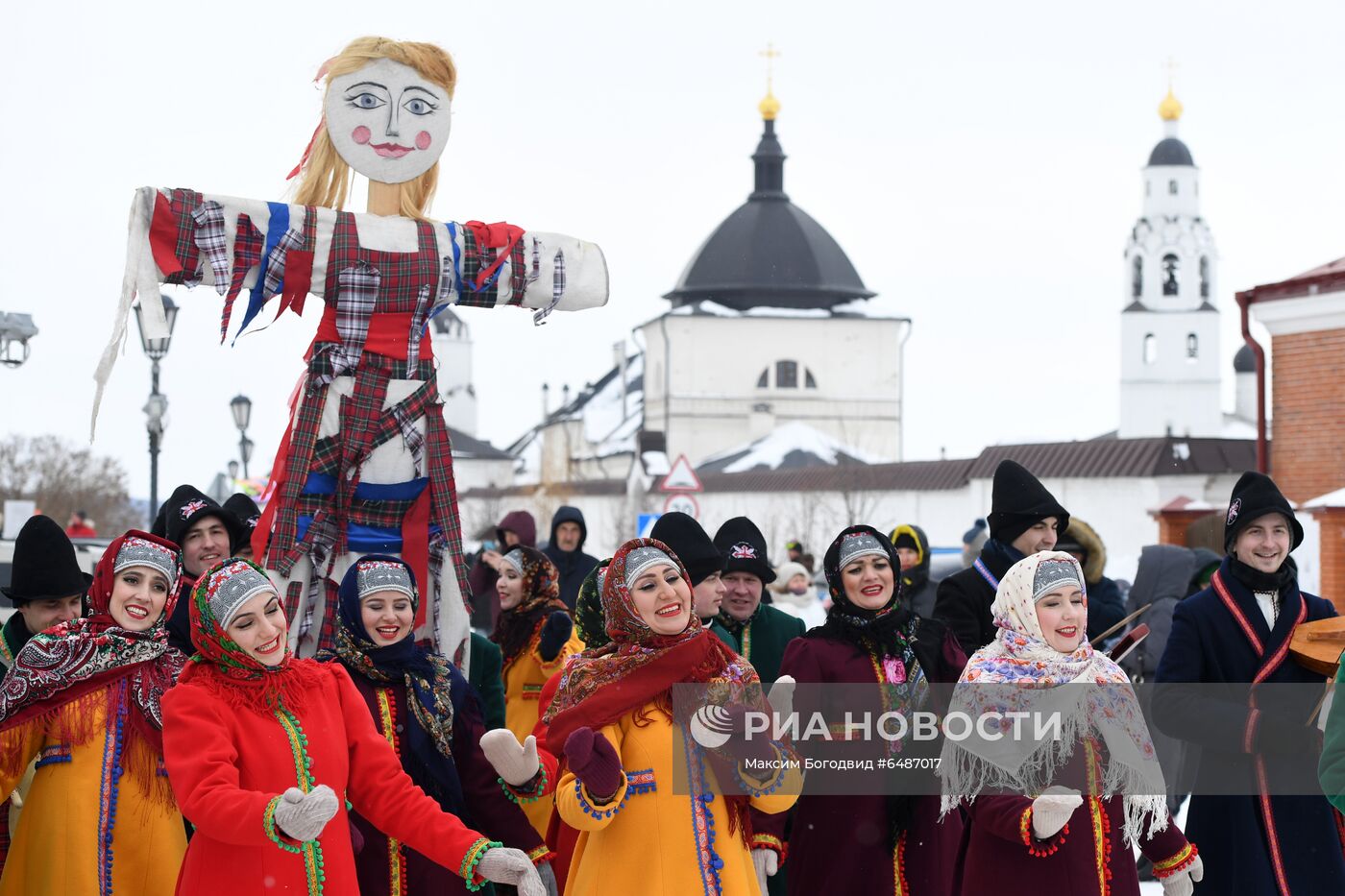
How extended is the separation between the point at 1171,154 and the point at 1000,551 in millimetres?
65021

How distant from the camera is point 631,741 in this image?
477 centimetres

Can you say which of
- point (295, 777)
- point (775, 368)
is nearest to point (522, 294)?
point (295, 777)

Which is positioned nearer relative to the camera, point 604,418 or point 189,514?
point 189,514

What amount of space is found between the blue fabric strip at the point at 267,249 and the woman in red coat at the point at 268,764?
6.20 feet

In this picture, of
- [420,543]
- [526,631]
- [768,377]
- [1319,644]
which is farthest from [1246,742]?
[768,377]

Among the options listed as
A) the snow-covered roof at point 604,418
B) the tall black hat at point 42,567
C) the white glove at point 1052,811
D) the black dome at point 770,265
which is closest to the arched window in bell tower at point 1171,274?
the black dome at point 770,265

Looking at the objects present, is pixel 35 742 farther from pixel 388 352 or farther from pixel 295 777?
pixel 388 352

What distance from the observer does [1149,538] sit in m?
23.7

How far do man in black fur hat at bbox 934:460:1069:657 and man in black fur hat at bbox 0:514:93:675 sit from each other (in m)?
2.87

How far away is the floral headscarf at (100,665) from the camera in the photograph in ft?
17.1

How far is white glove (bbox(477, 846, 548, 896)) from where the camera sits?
4242 mm

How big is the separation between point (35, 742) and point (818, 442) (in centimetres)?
4978

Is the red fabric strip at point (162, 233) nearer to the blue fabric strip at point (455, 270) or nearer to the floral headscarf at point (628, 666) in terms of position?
the blue fabric strip at point (455, 270)

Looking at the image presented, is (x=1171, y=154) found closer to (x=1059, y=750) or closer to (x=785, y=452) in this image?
(x=785, y=452)
